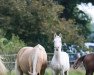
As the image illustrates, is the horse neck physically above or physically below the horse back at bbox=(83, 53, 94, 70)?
above

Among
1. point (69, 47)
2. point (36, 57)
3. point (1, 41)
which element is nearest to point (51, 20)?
point (69, 47)

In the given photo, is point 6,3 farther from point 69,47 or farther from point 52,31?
point 69,47

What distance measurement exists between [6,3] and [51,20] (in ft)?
9.75

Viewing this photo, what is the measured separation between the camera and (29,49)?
1213cm

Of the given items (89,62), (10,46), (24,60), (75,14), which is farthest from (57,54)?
(75,14)

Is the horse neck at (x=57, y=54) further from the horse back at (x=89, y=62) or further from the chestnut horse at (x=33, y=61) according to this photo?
the horse back at (x=89, y=62)

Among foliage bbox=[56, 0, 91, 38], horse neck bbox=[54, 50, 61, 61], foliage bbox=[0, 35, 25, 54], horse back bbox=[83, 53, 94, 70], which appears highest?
foliage bbox=[56, 0, 91, 38]

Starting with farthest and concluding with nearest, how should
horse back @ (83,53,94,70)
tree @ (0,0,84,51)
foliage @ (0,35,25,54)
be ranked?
tree @ (0,0,84,51), foliage @ (0,35,25,54), horse back @ (83,53,94,70)

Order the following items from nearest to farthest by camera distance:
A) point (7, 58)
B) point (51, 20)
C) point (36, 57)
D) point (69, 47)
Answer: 1. point (36, 57)
2. point (7, 58)
3. point (51, 20)
4. point (69, 47)

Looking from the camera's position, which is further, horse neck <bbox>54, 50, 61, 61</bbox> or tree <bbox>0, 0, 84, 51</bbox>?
tree <bbox>0, 0, 84, 51</bbox>

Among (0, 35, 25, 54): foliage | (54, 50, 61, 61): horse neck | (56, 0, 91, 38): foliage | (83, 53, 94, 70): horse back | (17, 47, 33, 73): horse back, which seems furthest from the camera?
(56, 0, 91, 38): foliage

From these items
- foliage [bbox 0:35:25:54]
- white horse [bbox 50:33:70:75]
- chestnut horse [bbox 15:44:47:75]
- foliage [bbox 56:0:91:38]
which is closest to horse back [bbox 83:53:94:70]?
white horse [bbox 50:33:70:75]

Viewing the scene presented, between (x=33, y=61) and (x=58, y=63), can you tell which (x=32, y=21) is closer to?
(x=58, y=63)

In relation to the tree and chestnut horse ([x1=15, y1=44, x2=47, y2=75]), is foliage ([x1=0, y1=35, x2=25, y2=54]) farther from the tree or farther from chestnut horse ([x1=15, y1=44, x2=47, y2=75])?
chestnut horse ([x1=15, y1=44, x2=47, y2=75])
